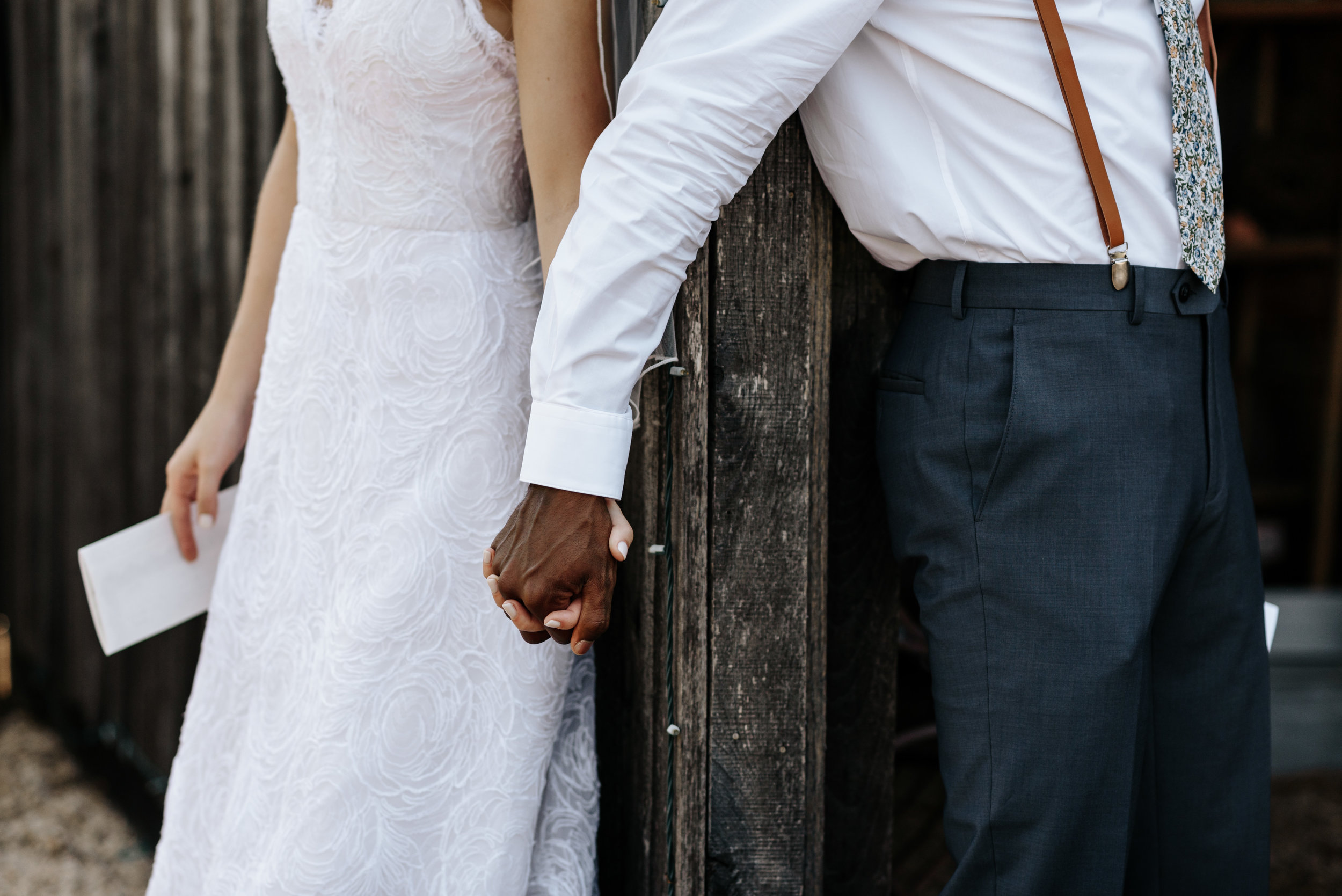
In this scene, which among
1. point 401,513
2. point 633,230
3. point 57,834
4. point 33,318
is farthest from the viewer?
point 33,318

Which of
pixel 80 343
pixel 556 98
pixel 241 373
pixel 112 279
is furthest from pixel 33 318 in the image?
pixel 556 98

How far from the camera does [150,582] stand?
4.80ft

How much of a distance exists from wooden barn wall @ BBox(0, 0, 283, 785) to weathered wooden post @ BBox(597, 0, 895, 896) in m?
1.32

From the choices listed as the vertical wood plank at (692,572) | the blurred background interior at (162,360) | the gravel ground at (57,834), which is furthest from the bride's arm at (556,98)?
the gravel ground at (57,834)

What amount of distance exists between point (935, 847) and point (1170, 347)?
5.53 ft

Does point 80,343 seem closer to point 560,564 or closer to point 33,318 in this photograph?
point 33,318

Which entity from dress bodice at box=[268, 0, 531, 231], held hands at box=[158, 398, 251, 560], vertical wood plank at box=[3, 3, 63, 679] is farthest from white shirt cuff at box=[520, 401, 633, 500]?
vertical wood plank at box=[3, 3, 63, 679]

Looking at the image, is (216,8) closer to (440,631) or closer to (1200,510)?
(440,631)

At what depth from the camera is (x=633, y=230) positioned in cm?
100

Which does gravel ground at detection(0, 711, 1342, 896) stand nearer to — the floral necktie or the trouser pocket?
the trouser pocket

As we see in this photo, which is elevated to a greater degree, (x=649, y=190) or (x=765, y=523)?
(x=649, y=190)

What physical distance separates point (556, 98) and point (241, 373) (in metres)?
0.68

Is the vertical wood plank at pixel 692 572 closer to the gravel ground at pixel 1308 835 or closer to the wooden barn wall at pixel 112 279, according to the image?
the wooden barn wall at pixel 112 279

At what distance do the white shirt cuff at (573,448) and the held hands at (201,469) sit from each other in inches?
→ 25.8
